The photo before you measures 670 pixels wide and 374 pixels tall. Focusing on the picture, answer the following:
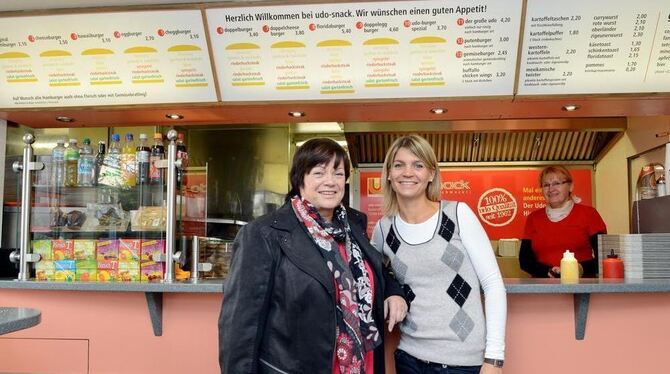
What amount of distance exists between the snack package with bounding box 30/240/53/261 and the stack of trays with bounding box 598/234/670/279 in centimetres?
278

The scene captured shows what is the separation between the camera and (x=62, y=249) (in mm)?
2748

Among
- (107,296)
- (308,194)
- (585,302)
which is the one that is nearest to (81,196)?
(107,296)

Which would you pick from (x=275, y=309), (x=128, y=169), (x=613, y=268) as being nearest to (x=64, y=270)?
(x=128, y=169)

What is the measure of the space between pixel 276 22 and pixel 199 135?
7.17 feet

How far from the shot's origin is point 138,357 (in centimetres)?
256

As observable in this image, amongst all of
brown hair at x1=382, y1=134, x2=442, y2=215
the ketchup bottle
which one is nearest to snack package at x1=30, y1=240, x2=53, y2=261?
brown hair at x1=382, y1=134, x2=442, y2=215

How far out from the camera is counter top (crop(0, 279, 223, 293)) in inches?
93.0

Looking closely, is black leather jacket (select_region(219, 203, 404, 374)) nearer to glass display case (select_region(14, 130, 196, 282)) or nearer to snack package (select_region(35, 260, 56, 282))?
glass display case (select_region(14, 130, 196, 282))

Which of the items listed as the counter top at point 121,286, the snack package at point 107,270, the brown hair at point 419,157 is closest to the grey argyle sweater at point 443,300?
the brown hair at point 419,157

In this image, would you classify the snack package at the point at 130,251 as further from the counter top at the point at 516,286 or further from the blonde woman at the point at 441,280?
the blonde woman at the point at 441,280

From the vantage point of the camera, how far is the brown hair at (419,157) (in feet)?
6.30

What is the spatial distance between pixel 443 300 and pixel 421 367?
9.4 inches

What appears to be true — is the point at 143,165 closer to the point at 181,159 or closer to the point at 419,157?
Result: the point at 181,159

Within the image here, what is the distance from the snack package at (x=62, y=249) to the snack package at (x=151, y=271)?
385 millimetres
